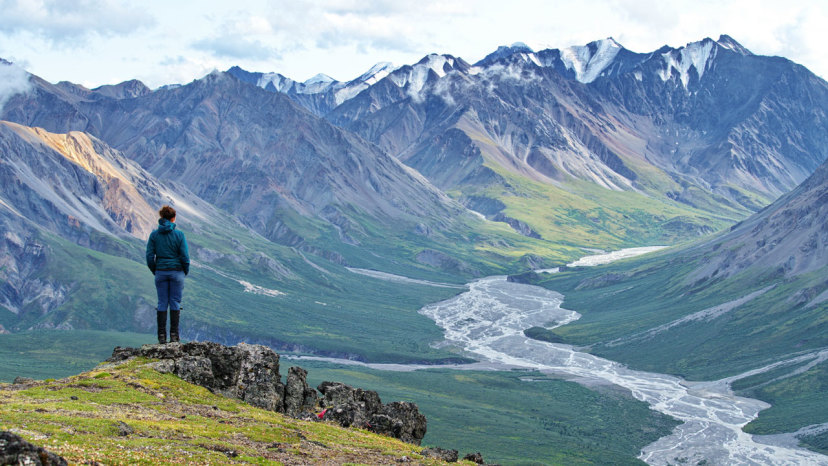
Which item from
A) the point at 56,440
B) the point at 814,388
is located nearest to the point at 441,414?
the point at 814,388

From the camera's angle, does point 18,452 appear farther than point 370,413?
No

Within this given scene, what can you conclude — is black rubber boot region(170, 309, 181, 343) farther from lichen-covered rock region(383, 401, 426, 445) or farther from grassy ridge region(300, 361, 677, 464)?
grassy ridge region(300, 361, 677, 464)

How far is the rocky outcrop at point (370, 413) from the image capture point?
5350cm

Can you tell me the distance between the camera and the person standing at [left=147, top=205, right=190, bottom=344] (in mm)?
41844

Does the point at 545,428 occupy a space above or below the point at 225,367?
below

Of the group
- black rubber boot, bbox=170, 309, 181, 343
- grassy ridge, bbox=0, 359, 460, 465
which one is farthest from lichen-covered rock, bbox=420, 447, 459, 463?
black rubber boot, bbox=170, 309, 181, 343

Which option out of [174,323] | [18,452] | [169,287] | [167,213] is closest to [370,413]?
[174,323]

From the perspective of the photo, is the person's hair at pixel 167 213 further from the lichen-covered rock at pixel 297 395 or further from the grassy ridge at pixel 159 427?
the lichen-covered rock at pixel 297 395

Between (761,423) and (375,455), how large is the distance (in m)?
163

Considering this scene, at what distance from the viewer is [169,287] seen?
4319 centimetres

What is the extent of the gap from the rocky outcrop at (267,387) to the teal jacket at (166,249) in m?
9.00

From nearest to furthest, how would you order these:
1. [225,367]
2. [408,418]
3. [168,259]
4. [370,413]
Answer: [168,259]
[225,367]
[370,413]
[408,418]

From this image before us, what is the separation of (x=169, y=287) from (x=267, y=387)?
1244 cm

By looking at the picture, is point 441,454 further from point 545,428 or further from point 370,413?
point 545,428
